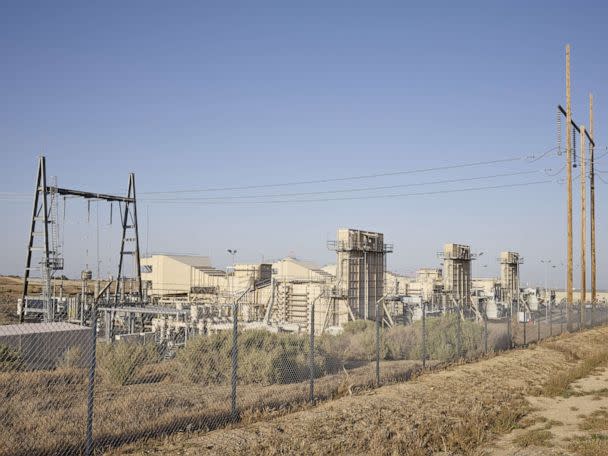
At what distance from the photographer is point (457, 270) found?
49.0 metres

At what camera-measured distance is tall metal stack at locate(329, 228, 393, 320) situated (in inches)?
1356

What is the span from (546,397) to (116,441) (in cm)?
941

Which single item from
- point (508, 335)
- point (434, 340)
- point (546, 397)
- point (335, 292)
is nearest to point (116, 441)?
point (546, 397)

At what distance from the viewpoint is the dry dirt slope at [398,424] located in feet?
28.7

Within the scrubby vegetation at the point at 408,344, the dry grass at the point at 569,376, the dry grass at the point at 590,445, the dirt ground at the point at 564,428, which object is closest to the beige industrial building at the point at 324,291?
the scrubby vegetation at the point at 408,344

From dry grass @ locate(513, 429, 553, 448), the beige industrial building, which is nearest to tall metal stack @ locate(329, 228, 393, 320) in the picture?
the beige industrial building

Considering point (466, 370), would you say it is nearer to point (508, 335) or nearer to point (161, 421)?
point (508, 335)

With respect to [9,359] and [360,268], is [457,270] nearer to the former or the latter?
[360,268]

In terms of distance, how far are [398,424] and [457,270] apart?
4028cm

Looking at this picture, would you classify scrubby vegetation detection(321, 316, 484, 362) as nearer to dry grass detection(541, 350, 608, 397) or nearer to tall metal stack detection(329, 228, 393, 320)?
dry grass detection(541, 350, 608, 397)

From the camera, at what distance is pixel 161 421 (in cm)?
962

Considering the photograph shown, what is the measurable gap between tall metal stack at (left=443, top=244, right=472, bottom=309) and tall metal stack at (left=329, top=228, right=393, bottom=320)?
41.1 ft

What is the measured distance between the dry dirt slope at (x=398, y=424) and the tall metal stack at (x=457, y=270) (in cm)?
3316

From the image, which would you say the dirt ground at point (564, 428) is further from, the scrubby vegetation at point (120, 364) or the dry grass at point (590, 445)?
the scrubby vegetation at point (120, 364)
